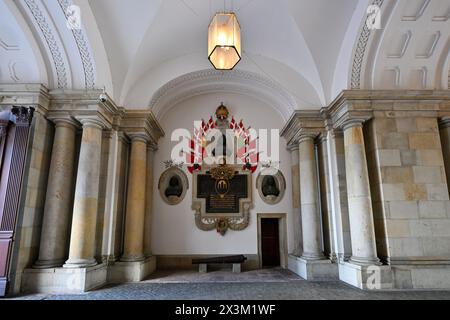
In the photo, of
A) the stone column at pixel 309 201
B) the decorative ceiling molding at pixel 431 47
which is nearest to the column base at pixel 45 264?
the stone column at pixel 309 201

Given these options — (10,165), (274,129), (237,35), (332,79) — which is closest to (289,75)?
(332,79)

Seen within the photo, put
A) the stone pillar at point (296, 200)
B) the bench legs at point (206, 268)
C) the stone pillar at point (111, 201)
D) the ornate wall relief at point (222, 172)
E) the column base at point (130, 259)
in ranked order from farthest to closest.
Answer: the ornate wall relief at point (222, 172)
the stone pillar at point (296, 200)
the bench legs at point (206, 268)
the column base at point (130, 259)
the stone pillar at point (111, 201)

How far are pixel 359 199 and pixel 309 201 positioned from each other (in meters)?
1.58

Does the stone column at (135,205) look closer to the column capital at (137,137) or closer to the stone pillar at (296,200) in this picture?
the column capital at (137,137)

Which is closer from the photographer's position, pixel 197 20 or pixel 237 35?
pixel 237 35

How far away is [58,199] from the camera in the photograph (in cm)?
613

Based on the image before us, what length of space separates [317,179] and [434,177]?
2.69 meters

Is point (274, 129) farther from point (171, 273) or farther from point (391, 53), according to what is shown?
point (171, 273)

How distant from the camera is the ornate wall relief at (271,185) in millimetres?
8883

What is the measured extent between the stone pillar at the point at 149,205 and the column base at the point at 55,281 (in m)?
2.49

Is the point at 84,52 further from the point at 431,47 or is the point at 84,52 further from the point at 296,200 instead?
the point at 431,47

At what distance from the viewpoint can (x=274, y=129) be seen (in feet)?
31.5

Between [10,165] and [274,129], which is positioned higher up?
[274,129]

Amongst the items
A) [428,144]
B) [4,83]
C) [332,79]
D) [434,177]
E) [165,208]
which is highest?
[332,79]
